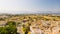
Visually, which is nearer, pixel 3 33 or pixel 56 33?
pixel 56 33

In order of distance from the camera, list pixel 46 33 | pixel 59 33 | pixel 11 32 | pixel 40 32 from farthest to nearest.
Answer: pixel 11 32, pixel 40 32, pixel 46 33, pixel 59 33

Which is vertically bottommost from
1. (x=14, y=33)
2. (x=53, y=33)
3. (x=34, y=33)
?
(x=14, y=33)

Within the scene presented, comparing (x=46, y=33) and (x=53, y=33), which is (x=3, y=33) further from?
(x=53, y=33)

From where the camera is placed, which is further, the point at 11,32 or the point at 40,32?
the point at 11,32

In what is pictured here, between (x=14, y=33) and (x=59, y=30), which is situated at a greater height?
(x=59, y=30)

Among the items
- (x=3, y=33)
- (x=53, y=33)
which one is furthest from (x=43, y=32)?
(x=3, y=33)

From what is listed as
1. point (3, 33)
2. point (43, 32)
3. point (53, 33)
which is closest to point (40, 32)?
A: point (43, 32)

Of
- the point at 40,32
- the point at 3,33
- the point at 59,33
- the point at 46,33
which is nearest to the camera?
the point at 59,33

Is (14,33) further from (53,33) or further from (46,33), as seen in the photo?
(53,33)

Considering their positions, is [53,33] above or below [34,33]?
above
